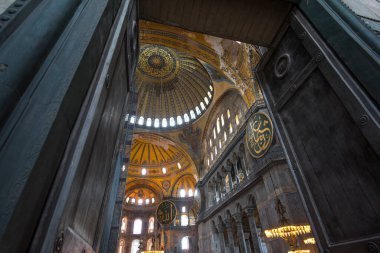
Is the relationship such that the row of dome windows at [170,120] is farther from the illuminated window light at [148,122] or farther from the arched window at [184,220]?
the arched window at [184,220]

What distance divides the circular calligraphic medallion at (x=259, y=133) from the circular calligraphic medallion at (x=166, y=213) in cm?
1273

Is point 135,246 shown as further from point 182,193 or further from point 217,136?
point 217,136

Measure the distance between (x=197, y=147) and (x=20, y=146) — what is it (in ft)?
64.3

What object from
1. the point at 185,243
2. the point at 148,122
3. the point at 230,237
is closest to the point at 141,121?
the point at 148,122

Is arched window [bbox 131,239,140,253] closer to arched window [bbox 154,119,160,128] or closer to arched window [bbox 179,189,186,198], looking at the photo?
arched window [bbox 179,189,186,198]

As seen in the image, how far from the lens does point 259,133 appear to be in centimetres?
936

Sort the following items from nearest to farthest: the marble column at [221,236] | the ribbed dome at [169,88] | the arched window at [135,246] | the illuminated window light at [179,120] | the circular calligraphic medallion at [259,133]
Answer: the circular calligraphic medallion at [259,133]
the marble column at [221,236]
the ribbed dome at [169,88]
the illuminated window light at [179,120]
the arched window at [135,246]

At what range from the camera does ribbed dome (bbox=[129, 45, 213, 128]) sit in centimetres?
1856

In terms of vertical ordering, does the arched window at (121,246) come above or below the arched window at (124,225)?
below

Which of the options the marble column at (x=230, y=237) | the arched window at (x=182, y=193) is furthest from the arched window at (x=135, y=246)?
the marble column at (x=230, y=237)

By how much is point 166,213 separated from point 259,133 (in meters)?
14.3

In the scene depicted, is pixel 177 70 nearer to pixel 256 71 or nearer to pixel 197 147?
pixel 197 147

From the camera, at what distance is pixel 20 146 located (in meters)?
0.73

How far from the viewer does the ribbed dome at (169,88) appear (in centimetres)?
1856
